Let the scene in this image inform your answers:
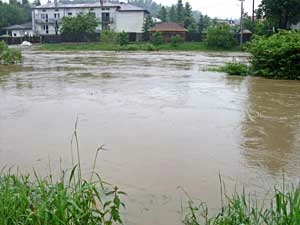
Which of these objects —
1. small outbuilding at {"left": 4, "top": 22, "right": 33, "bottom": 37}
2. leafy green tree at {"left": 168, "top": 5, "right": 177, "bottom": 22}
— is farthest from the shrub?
small outbuilding at {"left": 4, "top": 22, "right": 33, "bottom": 37}

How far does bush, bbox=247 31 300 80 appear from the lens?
50.6 feet

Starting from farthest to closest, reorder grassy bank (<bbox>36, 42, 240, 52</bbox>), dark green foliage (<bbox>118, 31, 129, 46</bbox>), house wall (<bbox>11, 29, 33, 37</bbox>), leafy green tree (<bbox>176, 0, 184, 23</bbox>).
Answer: house wall (<bbox>11, 29, 33, 37</bbox>) < leafy green tree (<bbox>176, 0, 184, 23</bbox>) < dark green foliage (<bbox>118, 31, 129, 46</bbox>) < grassy bank (<bbox>36, 42, 240, 52</bbox>)

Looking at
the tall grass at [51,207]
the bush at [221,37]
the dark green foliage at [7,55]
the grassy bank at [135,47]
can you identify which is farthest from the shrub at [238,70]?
the bush at [221,37]

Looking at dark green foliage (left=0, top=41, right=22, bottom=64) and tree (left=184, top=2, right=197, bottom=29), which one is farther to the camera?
tree (left=184, top=2, right=197, bottom=29)

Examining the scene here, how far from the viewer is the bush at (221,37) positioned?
143 ft

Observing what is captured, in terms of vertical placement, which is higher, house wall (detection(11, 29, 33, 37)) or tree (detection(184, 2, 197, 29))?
tree (detection(184, 2, 197, 29))

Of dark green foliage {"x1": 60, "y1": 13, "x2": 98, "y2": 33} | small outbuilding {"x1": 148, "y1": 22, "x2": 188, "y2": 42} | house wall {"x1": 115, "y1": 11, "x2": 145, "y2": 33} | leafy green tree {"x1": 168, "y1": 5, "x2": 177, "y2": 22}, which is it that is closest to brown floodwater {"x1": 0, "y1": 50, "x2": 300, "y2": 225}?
small outbuilding {"x1": 148, "y1": 22, "x2": 188, "y2": 42}

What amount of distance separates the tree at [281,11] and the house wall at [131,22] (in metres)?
21.2

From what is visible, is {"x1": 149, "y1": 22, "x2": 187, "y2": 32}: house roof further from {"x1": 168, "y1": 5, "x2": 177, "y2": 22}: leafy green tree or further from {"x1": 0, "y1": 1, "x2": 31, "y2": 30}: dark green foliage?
{"x1": 0, "y1": 1, "x2": 31, "y2": 30}: dark green foliage

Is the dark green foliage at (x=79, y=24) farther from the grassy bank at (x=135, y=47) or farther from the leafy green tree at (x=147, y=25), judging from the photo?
the leafy green tree at (x=147, y=25)

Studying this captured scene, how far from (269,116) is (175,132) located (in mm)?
2498

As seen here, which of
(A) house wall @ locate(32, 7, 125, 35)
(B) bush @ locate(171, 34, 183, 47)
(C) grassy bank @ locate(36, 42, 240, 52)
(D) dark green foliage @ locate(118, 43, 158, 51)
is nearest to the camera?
(D) dark green foliage @ locate(118, 43, 158, 51)

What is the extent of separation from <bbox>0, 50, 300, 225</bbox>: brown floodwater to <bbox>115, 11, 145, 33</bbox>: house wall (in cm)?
4565

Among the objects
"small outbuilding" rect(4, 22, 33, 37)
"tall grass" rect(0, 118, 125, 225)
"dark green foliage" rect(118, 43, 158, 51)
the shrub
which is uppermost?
"small outbuilding" rect(4, 22, 33, 37)
